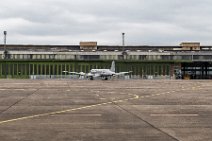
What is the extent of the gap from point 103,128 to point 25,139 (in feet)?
12.3

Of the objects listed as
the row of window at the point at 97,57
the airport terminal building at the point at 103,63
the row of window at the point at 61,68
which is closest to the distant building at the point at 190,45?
the airport terminal building at the point at 103,63

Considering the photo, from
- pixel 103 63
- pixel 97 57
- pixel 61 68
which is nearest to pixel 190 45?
pixel 97 57

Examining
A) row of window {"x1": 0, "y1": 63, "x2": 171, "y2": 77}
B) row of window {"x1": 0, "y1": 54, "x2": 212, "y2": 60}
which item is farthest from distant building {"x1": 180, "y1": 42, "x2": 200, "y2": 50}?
row of window {"x1": 0, "y1": 63, "x2": 171, "y2": 77}

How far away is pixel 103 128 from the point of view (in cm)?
1600

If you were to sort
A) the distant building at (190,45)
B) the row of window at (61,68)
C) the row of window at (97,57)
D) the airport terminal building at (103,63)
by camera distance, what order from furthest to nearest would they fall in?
the distant building at (190,45) → the row of window at (97,57) → the row of window at (61,68) → the airport terminal building at (103,63)

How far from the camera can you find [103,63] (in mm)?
127000

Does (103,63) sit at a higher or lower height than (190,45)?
lower

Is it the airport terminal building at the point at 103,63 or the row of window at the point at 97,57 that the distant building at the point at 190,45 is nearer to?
the airport terminal building at the point at 103,63

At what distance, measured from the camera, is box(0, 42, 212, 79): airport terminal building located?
4919 inches

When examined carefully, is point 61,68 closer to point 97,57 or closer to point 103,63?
point 97,57

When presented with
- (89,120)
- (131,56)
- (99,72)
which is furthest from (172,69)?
(89,120)

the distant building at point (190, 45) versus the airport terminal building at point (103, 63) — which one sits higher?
the distant building at point (190, 45)

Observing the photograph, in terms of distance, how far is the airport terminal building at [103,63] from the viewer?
124938mm

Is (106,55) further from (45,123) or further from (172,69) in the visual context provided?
(45,123)
